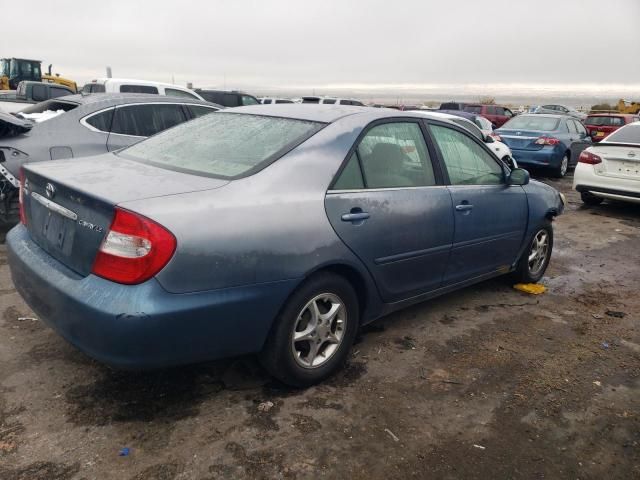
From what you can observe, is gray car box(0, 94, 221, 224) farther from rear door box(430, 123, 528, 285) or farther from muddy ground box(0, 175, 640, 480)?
rear door box(430, 123, 528, 285)

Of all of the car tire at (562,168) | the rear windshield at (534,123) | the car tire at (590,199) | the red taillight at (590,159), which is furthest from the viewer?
the rear windshield at (534,123)

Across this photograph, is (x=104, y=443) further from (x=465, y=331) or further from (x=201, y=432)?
(x=465, y=331)

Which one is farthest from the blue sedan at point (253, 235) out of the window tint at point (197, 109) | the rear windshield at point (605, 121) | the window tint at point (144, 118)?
the rear windshield at point (605, 121)

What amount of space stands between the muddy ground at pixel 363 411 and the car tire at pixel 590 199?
596 centimetres

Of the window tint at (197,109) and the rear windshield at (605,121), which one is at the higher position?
the rear windshield at (605,121)

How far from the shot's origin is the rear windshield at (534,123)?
12906 millimetres

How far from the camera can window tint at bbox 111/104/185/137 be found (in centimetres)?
614

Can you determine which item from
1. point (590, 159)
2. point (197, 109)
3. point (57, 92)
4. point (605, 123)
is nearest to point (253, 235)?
point (197, 109)

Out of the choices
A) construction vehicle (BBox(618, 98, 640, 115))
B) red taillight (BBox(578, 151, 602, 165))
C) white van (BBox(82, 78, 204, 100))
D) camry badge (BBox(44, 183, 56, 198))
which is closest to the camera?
camry badge (BBox(44, 183, 56, 198))

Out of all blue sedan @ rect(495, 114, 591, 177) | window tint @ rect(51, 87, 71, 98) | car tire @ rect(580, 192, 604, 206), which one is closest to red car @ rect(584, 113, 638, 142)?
blue sedan @ rect(495, 114, 591, 177)

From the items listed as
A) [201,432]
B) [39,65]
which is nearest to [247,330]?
[201,432]

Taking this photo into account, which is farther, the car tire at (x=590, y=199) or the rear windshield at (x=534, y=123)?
the rear windshield at (x=534, y=123)

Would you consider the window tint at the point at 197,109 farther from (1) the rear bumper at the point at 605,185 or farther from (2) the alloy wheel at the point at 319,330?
(1) the rear bumper at the point at 605,185

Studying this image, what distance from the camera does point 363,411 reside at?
2.92m
